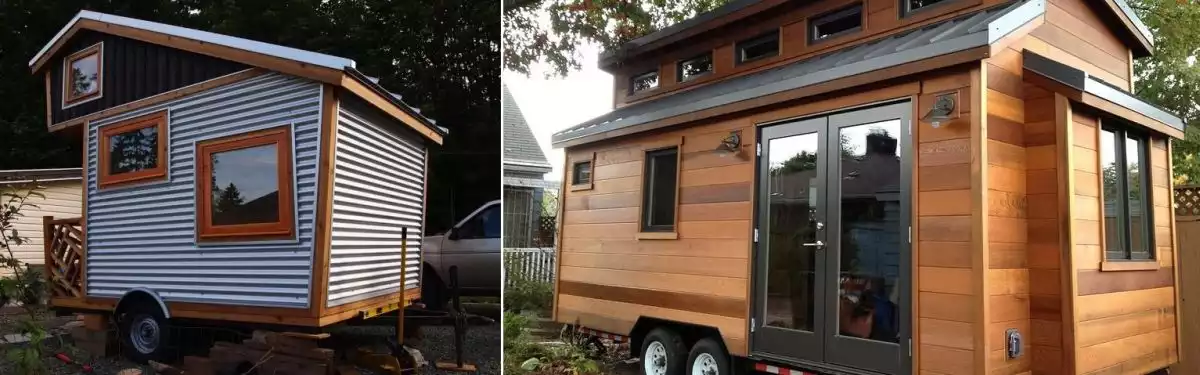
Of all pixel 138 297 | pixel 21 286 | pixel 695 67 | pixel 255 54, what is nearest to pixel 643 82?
pixel 695 67

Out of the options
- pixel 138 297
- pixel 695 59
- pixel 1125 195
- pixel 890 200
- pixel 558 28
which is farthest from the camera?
pixel 695 59

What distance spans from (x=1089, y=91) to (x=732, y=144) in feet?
3.28

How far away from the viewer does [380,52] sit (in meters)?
2.04

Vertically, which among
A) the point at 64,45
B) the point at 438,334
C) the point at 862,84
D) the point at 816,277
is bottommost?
the point at 438,334

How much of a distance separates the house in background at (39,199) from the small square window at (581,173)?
1501 millimetres

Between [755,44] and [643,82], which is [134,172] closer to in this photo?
[643,82]

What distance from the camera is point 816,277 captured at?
2.13 m

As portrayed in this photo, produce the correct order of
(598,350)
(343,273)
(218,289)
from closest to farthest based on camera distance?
1. (343,273)
2. (218,289)
3. (598,350)

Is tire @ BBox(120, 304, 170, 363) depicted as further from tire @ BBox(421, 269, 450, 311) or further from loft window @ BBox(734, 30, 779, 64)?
loft window @ BBox(734, 30, 779, 64)

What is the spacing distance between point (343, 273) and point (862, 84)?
1.51m

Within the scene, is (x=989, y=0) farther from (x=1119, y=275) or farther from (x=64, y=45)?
(x=64, y=45)

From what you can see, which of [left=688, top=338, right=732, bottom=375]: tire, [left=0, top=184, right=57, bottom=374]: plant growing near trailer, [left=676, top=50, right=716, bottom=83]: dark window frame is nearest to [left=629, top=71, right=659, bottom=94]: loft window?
[left=676, top=50, right=716, bottom=83]: dark window frame

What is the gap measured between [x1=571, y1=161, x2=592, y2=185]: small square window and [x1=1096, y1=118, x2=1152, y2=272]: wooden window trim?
149 cm

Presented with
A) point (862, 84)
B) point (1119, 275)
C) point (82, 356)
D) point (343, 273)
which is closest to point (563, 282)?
point (343, 273)
